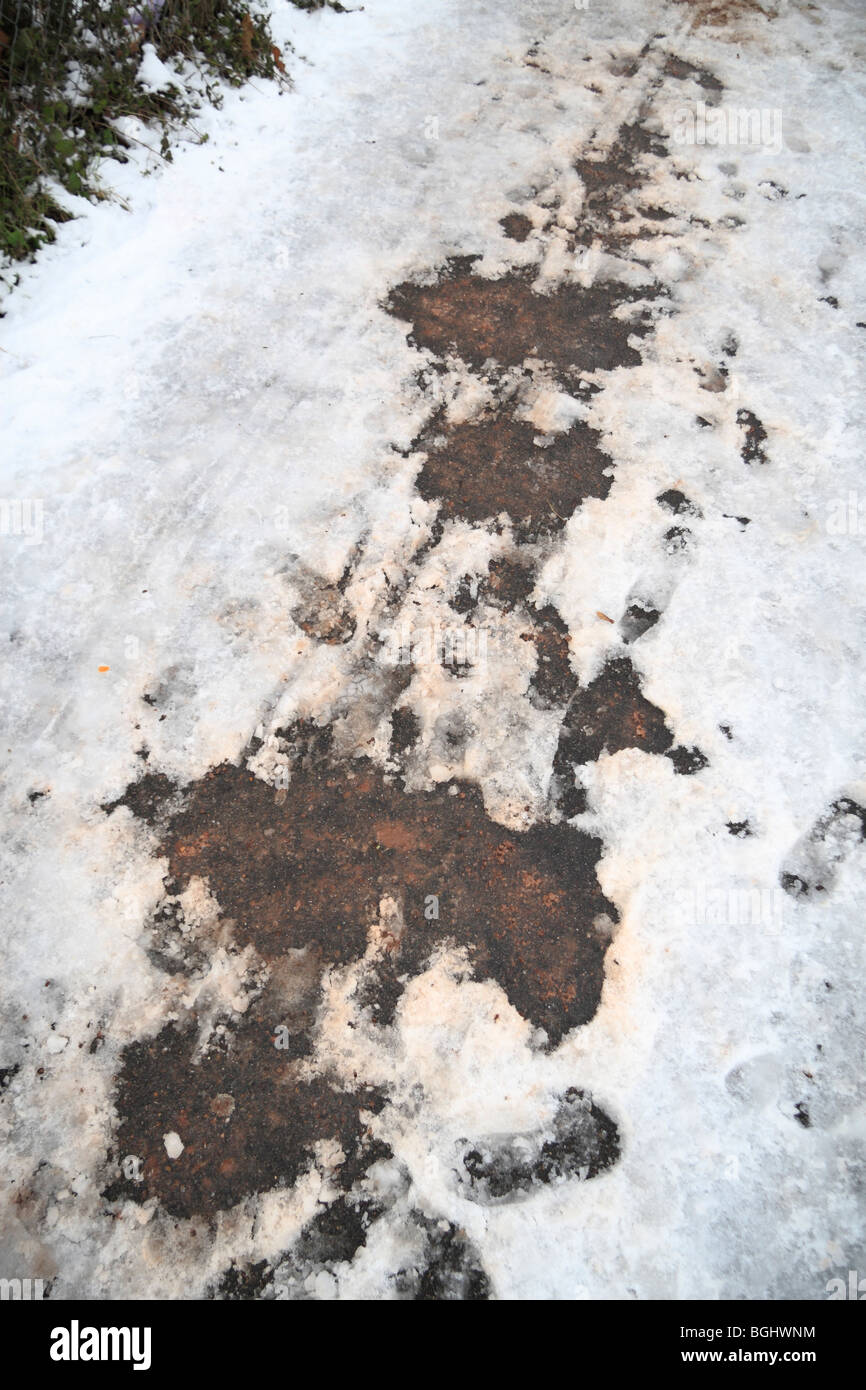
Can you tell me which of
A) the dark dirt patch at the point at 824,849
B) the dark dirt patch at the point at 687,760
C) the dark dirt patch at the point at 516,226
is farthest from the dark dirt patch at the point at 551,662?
the dark dirt patch at the point at 516,226

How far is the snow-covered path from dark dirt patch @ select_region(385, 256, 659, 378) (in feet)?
0.07

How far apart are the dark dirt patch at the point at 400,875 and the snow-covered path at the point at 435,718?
13mm

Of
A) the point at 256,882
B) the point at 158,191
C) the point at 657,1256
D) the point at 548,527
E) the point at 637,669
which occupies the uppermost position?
the point at 158,191

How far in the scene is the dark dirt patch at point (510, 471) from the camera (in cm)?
274

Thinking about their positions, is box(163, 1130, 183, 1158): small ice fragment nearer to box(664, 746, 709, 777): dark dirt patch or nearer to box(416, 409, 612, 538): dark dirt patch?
box(664, 746, 709, 777): dark dirt patch

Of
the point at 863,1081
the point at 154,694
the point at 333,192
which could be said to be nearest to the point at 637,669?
the point at 863,1081

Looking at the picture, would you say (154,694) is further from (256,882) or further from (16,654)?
(256,882)

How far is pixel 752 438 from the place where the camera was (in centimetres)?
296

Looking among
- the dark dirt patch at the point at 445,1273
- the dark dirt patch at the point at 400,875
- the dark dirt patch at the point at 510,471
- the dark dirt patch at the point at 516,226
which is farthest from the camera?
the dark dirt patch at the point at 516,226

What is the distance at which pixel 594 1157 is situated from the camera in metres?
1.73

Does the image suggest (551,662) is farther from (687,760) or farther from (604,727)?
(687,760)

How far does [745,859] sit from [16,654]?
222 cm

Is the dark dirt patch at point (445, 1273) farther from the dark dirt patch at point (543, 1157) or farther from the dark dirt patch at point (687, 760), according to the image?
the dark dirt patch at point (687, 760)

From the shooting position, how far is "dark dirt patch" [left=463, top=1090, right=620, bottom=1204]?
1704 millimetres
